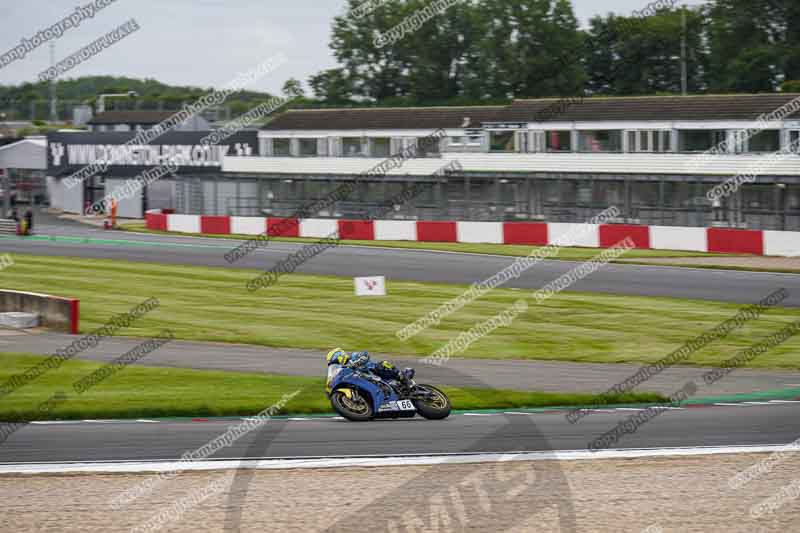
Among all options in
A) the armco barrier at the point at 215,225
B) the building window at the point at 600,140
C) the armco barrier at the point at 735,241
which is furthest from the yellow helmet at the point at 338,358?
the armco barrier at the point at 215,225

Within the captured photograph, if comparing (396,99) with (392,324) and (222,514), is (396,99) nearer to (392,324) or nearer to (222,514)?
(392,324)

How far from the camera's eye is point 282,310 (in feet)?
91.6

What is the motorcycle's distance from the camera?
16188 millimetres

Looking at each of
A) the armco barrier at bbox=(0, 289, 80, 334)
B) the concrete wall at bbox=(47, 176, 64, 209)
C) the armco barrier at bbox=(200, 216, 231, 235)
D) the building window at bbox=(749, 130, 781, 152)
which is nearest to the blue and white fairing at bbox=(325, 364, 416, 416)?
the armco barrier at bbox=(0, 289, 80, 334)

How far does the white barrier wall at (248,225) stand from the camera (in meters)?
50.5

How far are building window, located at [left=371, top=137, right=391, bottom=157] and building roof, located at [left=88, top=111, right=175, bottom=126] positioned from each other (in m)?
27.2

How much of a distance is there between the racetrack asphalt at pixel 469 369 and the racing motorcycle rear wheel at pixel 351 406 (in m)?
3.15

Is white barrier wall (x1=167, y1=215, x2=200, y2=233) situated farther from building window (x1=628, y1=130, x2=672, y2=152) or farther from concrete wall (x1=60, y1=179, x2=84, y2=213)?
building window (x1=628, y1=130, x2=672, y2=152)

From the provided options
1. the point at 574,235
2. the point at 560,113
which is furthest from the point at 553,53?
the point at 574,235

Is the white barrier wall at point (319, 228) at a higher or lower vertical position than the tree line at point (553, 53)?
lower

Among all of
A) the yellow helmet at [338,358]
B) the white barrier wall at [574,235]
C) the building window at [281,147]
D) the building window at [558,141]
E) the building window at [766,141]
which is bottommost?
the yellow helmet at [338,358]

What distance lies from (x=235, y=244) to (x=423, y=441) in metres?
32.5

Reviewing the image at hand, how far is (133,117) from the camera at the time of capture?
85000 mm

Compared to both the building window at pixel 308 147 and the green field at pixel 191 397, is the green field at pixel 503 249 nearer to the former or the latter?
the building window at pixel 308 147
